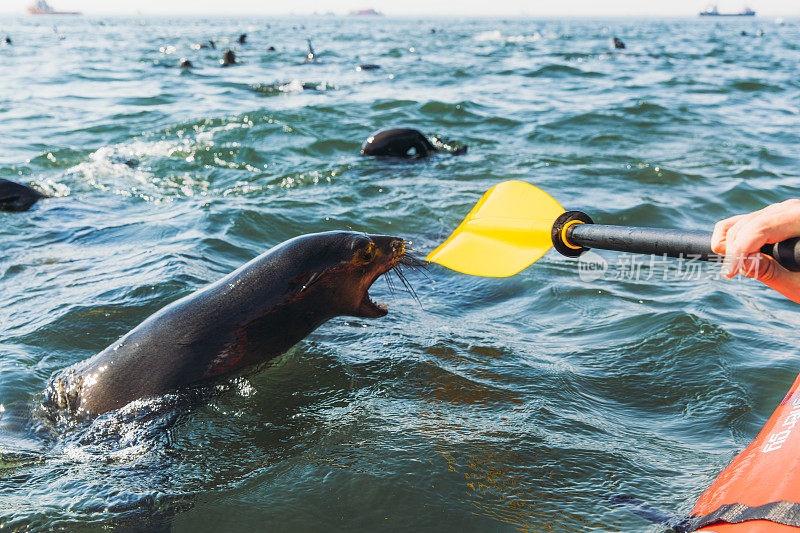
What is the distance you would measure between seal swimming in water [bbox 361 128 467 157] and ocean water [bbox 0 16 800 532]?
0.27 m

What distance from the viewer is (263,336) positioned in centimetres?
356

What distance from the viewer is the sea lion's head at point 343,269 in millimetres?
3686

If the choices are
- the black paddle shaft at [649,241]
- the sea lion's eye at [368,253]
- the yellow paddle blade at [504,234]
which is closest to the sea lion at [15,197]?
the sea lion's eye at [368,253]

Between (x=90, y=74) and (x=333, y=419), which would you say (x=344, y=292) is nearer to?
(x=333, y=419)

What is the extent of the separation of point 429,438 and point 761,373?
1.94 meters

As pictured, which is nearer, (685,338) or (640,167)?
(685,338)

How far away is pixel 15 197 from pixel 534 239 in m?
5.81

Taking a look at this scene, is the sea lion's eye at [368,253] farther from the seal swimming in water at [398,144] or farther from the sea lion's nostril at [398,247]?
the seal swimming in water at [398,144]

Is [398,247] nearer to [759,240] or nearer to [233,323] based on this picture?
[233,323]

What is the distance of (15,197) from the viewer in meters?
6.90

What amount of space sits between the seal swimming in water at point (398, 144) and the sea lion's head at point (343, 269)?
505cm

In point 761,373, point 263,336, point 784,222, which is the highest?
point 784,222

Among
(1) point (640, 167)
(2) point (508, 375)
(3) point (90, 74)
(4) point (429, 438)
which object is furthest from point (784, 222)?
(3) point (90, 74)

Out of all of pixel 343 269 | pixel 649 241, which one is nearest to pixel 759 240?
pixel 649 241
